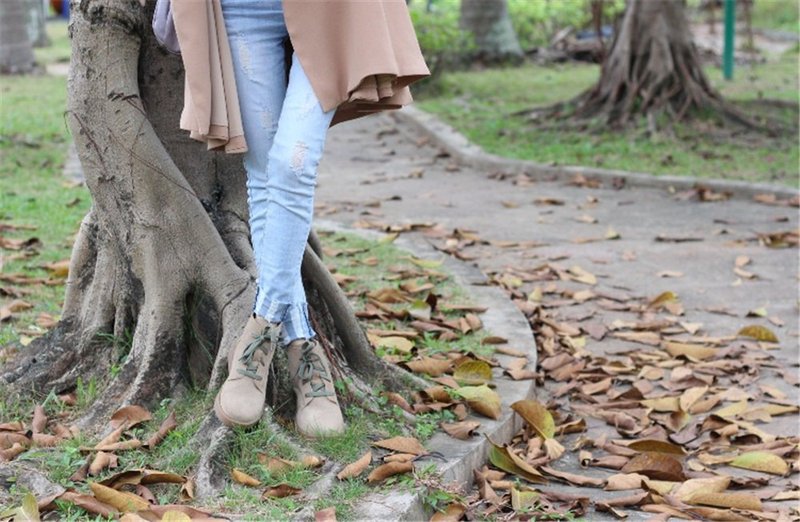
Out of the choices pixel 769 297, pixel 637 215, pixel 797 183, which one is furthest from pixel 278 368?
pixel 797 183

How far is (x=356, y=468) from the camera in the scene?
353 centimetres

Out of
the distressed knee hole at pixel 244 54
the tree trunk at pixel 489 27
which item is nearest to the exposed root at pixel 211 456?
the distressed knee hole at pixel 244 54

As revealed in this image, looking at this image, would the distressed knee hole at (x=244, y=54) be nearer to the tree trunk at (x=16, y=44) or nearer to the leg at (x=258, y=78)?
the leg at (x=258, y=78)

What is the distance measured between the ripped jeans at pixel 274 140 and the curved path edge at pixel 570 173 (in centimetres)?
580

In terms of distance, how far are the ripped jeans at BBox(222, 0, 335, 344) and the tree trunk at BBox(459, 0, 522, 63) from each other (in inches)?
553

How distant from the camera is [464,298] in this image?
5848 millimetres

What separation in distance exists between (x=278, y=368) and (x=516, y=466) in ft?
2.76

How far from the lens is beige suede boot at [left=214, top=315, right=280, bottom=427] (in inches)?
141

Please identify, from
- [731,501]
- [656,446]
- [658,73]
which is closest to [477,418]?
[656,446]

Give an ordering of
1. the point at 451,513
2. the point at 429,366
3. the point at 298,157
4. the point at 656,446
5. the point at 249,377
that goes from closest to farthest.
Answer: the point at 298,157 < the point at 451,513 < the point at 249,377 < the point at 656,446 < the point at 429,366

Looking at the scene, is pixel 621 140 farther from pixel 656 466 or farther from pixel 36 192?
pixel 656 466

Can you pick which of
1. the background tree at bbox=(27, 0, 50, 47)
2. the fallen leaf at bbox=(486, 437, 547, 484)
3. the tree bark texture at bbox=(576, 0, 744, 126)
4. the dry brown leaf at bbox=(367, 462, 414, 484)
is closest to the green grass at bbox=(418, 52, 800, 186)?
the tree bark texture at bbox=(576, 0, 744, 126)

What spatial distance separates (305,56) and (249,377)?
37.4 inches

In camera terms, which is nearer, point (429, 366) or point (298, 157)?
point (298, 157)
